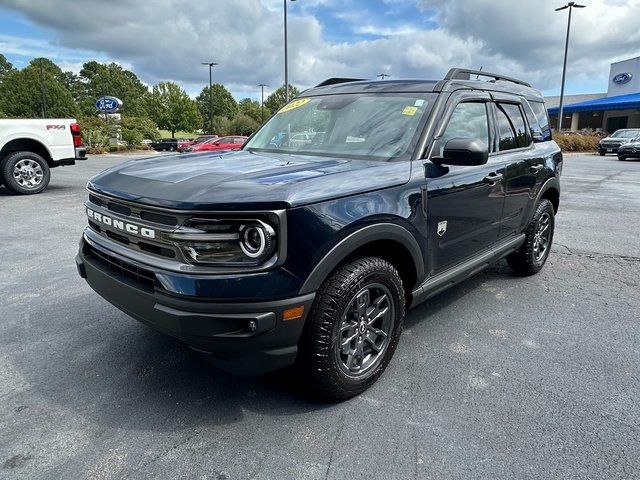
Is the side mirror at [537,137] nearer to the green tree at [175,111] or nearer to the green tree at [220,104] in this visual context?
the green tree at [175,111]

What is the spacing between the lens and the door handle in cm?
359

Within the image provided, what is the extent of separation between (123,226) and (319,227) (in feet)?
3.57

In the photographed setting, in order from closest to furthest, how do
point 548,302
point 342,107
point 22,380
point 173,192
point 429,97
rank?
point 173,192, point 22,380, point 429,97, point 342,107, point 548,302

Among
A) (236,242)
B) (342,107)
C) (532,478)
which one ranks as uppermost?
(342,107)

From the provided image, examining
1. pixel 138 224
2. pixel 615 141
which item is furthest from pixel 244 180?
pixel 615 141

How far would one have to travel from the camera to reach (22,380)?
9.40 feet

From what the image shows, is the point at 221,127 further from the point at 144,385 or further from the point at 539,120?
the point at 144,385

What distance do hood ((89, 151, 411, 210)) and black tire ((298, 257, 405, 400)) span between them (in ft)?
1.55

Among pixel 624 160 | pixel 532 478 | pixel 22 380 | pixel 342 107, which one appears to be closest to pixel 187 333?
pixel 22 380

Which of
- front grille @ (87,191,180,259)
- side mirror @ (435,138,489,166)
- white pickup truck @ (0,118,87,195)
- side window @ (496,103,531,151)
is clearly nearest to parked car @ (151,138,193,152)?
white pickup truck @ (0,118,87,195)

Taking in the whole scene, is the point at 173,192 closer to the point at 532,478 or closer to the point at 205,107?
the point at 532,478

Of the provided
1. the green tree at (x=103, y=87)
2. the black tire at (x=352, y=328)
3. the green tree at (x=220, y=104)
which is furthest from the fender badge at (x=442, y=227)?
the green tree at (x=220, y=104)

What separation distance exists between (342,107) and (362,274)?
164cm

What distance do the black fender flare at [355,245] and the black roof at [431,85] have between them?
4.08 ft
